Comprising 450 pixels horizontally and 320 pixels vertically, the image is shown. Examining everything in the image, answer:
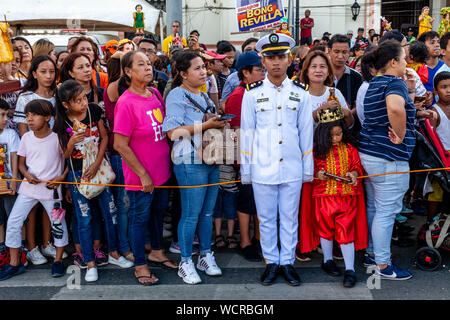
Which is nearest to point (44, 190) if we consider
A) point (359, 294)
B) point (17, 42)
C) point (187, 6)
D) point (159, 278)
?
point (159, 278)

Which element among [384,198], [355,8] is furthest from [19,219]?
[355,8]

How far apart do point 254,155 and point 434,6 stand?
22072 mm

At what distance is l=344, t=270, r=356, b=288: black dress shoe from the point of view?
3.80 metres

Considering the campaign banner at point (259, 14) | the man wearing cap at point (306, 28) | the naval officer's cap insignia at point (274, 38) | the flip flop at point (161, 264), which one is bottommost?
the flip flop at point (161, 264)

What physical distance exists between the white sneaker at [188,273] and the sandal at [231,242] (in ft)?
2.78

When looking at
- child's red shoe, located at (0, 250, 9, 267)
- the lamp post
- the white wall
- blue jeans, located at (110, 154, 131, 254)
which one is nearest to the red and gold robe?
blue jeans, located at (110, 154, 131, 254)

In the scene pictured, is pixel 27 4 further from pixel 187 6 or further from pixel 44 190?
pixel 187 6

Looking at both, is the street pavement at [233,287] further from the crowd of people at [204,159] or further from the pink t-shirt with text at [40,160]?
the pink t-shirt with text at [40,160]

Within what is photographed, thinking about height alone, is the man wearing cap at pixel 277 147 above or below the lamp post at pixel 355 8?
below

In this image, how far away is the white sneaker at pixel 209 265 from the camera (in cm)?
410

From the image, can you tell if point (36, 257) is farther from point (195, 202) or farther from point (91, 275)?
point (195, 202)

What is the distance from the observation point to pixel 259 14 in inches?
336

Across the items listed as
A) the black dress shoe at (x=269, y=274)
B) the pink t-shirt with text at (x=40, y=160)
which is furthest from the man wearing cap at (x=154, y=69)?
the black dress shoe at (x=269, y=274)

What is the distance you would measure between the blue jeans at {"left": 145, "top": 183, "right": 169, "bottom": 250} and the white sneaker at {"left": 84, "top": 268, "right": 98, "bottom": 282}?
24.8 inches
